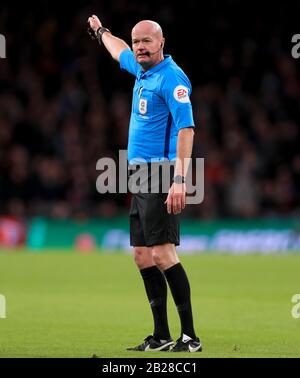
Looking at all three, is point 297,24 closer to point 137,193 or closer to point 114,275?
point 114,275

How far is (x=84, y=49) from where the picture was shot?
24.6 metres

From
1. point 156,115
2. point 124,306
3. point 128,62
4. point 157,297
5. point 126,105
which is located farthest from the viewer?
point 126,105

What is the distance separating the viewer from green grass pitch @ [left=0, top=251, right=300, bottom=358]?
8.38m

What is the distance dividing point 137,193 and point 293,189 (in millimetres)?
13808

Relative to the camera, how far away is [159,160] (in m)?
8.18

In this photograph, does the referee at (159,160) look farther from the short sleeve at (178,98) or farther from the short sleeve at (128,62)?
the short sleeve at (128,62)

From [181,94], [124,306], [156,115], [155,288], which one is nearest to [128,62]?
[156,115]

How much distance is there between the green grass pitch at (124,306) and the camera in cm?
838

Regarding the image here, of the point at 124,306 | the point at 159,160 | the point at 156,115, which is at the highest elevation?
the point at 156,115

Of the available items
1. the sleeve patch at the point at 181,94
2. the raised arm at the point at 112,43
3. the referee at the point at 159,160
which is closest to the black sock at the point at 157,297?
the referee at the point at 159,160

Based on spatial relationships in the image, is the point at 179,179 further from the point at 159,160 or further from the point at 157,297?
the point at 157,297

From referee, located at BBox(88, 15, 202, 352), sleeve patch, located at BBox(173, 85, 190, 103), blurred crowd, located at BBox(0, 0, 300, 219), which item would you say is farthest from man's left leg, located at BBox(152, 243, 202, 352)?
blurred crowd, located at BBox(0, 0, 300, 219)

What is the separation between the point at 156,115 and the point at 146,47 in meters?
0.53
